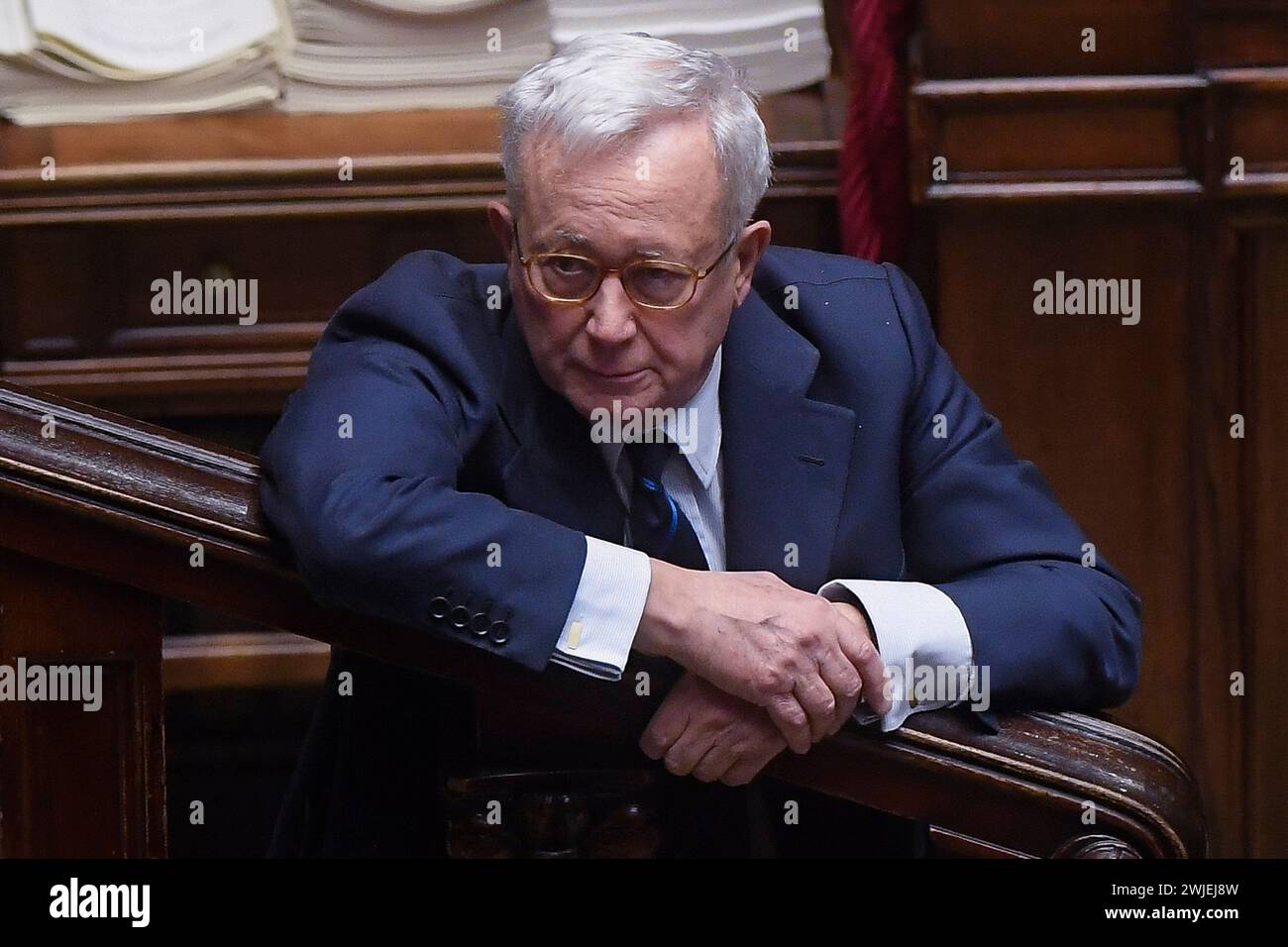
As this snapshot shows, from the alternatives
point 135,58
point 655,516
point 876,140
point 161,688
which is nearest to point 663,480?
point 655,516

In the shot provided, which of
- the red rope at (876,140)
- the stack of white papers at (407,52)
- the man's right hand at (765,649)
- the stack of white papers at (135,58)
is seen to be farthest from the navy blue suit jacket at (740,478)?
the stack of white papers at (135,58)

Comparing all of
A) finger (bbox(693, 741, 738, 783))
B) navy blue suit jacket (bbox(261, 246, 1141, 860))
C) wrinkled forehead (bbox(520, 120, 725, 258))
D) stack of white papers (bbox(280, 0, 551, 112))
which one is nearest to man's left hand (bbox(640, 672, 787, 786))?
finger (bbox(693, 741, 738, 783))

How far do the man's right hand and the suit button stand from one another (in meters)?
0.14

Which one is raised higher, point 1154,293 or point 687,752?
point 1154,293

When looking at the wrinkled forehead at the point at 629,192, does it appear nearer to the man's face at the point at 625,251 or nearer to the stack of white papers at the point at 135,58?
the man's face at the point at 625,251

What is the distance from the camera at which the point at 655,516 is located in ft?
5.54

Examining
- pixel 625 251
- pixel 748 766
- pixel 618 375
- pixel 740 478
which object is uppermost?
pixel 625 251

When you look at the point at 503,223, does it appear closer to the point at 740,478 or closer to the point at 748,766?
the point at 740,478

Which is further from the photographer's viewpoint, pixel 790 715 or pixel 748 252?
pixel 748 252

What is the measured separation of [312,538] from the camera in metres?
1.29

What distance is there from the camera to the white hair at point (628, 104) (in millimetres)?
1580

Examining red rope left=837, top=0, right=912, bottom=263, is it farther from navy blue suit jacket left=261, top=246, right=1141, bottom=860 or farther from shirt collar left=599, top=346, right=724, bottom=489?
shirt collar left=599, top=346, right=724, bottom=489

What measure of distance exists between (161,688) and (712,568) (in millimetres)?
666

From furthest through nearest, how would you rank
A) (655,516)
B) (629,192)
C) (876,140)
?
(876,140)
(655,516)
(629,192)
